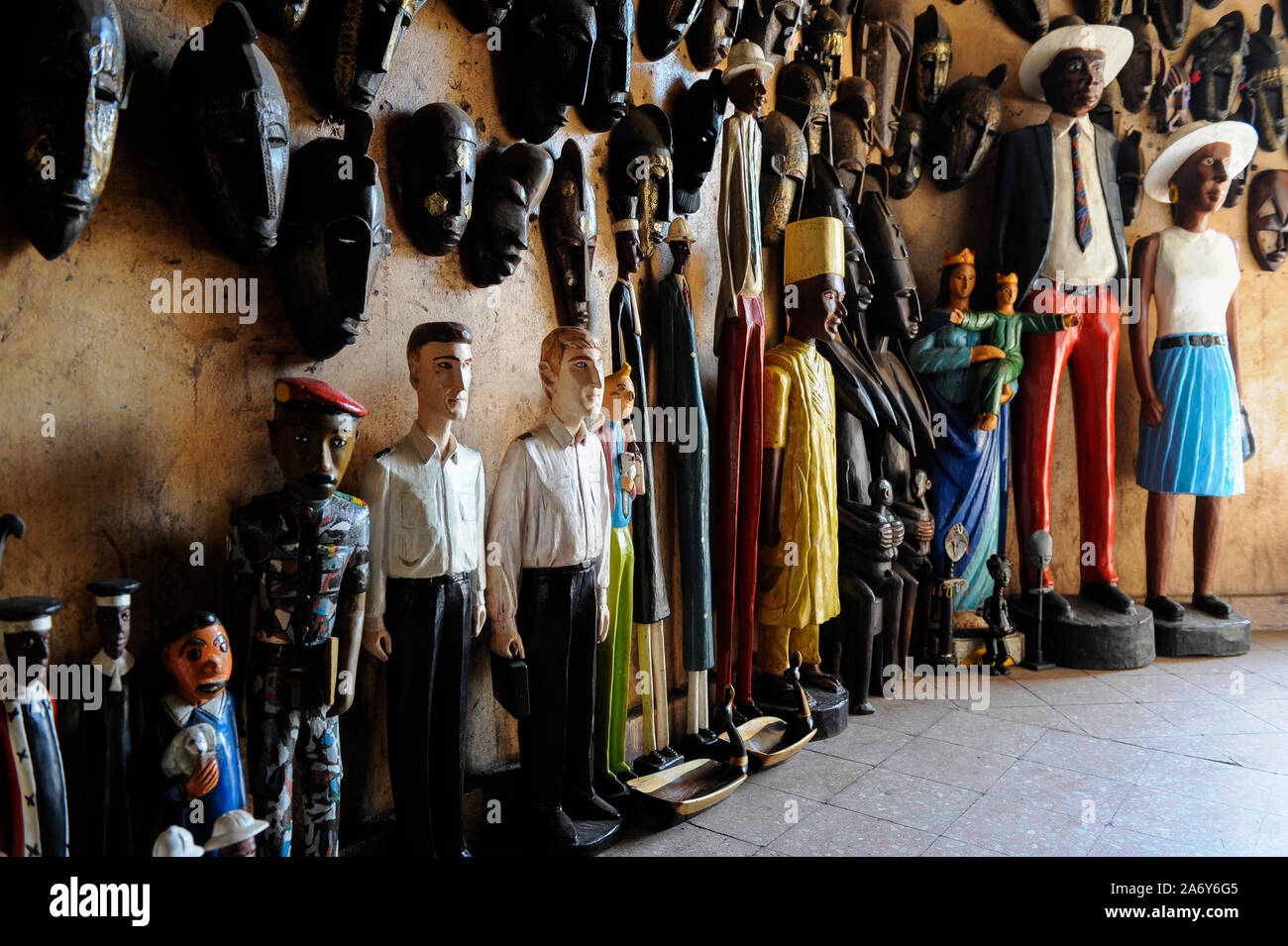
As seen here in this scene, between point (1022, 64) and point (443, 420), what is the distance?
203 inches

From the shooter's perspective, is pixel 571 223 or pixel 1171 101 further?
pixel 1171 101

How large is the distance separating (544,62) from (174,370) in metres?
1.75

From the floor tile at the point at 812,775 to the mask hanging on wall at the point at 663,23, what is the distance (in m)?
3.25

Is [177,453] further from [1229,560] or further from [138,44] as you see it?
[1229,560]

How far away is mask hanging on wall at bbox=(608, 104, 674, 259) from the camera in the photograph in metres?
3.68

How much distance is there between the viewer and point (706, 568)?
3807mm

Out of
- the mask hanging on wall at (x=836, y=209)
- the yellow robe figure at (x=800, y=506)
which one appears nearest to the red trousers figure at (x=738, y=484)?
the yellow robe figure at (x=800, y=506)

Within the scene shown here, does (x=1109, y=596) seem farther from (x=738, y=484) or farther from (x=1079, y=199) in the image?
(x=738, y=484)

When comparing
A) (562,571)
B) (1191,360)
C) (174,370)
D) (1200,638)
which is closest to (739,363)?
(562,571)

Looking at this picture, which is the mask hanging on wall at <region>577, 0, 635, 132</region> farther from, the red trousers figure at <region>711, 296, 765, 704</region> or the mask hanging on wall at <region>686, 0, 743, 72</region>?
the red trousers figure at <region>711, 296, 765, 704</region>

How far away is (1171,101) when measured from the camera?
6199 mm

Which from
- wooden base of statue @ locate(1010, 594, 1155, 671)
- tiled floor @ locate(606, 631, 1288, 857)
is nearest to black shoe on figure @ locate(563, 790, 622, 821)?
tiled floor @ locate(606, 631, 1288, 857)

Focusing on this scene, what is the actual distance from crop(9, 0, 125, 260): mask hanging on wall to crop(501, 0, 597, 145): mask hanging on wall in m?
1.52

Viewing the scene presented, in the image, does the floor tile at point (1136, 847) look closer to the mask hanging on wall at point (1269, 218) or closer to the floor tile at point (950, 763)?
the floor tile at point (950, 763)
